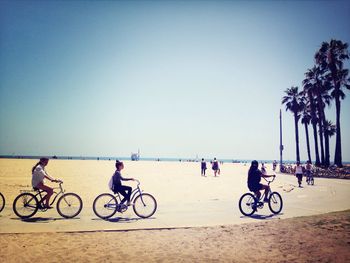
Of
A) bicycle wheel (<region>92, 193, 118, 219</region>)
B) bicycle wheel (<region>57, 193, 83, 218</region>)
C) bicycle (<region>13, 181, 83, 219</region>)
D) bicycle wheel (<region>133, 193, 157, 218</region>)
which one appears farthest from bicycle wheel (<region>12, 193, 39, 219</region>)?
bicycle wheel (<region>133, 193, 157, 218</region>)

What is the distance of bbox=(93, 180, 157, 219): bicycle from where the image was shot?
30.6 feet

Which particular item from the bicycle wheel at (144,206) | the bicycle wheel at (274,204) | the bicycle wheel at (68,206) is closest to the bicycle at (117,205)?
the bicycle wheel at (144,206)

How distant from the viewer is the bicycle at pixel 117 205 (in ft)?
30.6

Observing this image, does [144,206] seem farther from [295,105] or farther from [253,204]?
[295,105]

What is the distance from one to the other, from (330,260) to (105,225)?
19.7ft

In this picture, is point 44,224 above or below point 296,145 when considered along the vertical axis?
below

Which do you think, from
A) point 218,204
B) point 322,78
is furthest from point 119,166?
point 322,78

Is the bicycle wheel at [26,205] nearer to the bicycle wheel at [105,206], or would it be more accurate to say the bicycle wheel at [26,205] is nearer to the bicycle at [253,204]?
the bicycle wheel at [105,206]

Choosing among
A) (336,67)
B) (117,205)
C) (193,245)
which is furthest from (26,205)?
(336,67)

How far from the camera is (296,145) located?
5666cm

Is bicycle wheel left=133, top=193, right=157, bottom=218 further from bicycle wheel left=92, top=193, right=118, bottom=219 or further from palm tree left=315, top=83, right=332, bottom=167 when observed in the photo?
palm tree left=315, top=83, right=332, bottom=167

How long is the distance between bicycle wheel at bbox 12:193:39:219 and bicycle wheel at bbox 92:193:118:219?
1915 mm

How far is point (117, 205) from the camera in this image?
30.7ft

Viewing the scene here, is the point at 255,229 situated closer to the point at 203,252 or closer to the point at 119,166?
the point at 203,252
